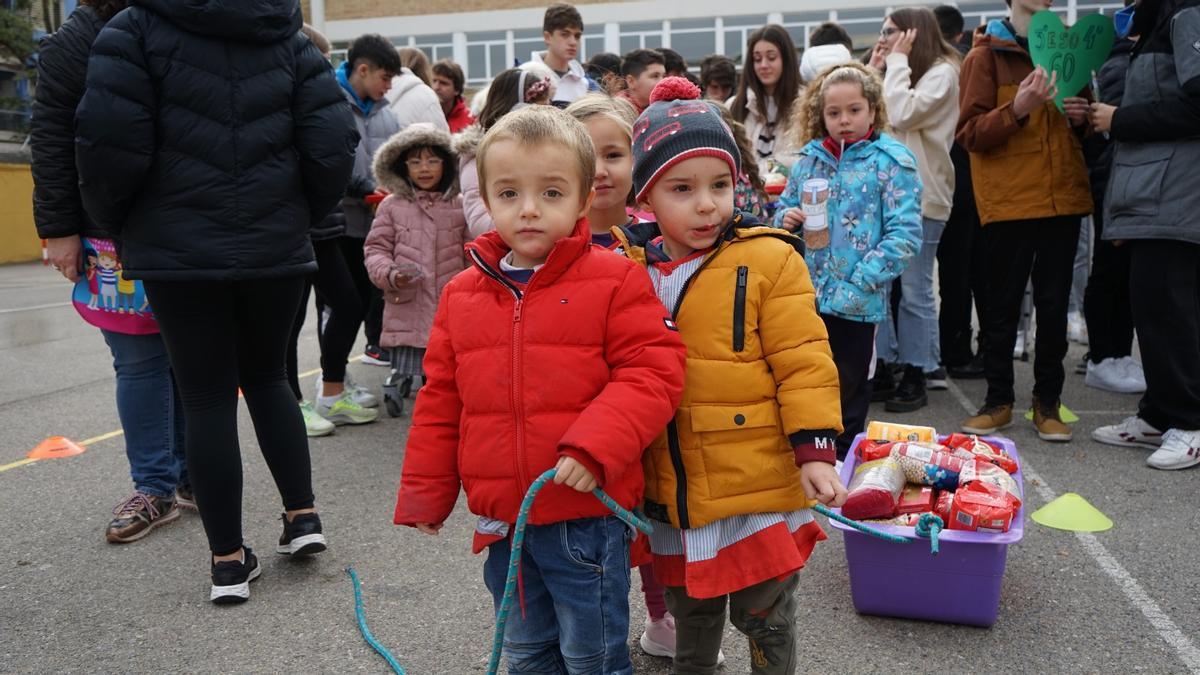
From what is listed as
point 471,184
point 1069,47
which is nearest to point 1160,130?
point 1069,47

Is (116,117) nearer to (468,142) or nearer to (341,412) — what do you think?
(468,142)

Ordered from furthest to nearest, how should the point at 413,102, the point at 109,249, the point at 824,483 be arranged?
the point at 413,102 → the point at 109,249 → the point at 824,483

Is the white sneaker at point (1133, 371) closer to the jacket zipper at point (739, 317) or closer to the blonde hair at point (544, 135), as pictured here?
the jacket zipper at point (739, 317)

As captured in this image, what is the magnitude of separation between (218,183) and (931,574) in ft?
8.12

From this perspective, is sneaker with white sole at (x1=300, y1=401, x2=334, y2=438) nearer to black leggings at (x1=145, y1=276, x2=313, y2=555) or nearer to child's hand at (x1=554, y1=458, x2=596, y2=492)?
black leggings at (x1=145, y1=276, x2=313, y2=555)

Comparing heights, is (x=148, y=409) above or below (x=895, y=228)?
below

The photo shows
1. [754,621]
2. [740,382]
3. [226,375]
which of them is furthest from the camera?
[226,375]

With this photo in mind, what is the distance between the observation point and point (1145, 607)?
2959 millimetres

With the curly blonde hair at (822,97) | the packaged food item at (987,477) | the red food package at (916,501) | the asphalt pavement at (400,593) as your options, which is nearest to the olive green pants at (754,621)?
the asphalt pavement at (400,593)

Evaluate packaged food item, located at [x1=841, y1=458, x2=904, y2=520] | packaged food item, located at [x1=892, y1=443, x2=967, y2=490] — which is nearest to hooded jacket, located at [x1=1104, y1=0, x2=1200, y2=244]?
packaged food item, located at [x1=892, y1=443, x2=967, y2=490]

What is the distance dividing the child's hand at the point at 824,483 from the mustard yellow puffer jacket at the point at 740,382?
0.22ft

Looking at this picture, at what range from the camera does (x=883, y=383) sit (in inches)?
231

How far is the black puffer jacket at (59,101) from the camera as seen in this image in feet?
9.89

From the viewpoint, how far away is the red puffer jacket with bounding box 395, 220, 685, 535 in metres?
1.98
